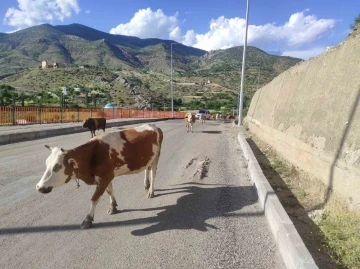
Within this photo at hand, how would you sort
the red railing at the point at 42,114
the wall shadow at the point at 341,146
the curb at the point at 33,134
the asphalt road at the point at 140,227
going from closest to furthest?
the asphalt road at the point at 140,227
the wall shadow at the point at 341,146
the curb at the point at 33,134
the red railing at the point at 42,114

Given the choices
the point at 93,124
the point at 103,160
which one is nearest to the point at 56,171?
the point at 103,160

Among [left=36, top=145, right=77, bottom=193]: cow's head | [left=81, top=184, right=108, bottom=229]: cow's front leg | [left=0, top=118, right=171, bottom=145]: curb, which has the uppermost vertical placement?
[left=36, top=145, right=77, bottom=193]: cow's head

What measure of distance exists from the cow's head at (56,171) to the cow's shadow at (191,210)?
710 millimetres

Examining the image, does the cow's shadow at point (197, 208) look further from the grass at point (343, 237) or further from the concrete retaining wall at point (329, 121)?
the concrete retaining wall at point (329, 121)

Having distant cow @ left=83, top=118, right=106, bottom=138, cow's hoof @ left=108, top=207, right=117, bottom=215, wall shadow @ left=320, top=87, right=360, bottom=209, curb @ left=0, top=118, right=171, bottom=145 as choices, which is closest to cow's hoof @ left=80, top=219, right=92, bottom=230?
cow's hoof @ left=108, top=207, right=117, bottom=215

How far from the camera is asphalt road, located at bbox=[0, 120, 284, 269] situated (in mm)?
4379

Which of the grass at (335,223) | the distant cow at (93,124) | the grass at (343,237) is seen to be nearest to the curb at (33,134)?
the distant cow at (93,124)

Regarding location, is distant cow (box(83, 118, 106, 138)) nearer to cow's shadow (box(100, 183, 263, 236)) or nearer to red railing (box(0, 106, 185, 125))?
red railing (box(0, 106, 185, 125))

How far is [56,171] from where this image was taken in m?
5.05

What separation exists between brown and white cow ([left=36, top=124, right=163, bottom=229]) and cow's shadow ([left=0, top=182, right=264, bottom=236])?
55cm

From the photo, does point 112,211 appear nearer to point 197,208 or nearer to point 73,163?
point 73,163

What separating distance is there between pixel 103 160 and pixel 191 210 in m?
1.77

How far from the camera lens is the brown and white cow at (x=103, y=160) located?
16.7 feet

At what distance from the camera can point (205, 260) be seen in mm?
4375
